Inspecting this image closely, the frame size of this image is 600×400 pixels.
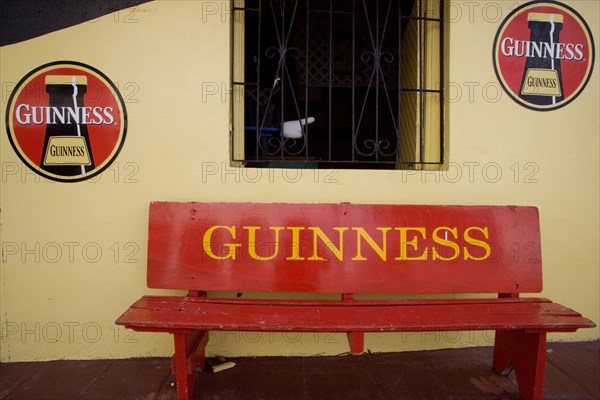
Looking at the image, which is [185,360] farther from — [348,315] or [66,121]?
[66,121]

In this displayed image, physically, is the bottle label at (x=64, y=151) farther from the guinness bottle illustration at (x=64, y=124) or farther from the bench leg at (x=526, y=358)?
the bench leg at (x=526, y=358)

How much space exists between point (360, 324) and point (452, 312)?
0.57 meters

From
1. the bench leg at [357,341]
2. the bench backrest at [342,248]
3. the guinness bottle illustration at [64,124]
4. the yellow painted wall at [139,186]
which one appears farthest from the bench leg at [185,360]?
the guinness bottle illustration at [64,124]

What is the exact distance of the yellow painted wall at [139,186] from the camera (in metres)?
2.63

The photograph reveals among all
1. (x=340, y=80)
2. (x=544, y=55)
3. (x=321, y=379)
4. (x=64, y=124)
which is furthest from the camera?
(x=340, y=80)

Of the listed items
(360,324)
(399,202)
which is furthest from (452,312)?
(399,202)

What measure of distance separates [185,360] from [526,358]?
6.39 feet

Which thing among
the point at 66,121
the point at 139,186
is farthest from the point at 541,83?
the point at 66,121

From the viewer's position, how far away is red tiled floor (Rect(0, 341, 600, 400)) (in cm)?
229

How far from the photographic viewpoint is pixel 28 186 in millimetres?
2623

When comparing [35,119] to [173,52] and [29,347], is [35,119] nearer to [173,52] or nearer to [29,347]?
[173,52]

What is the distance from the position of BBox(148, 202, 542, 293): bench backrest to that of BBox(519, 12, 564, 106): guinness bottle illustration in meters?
1.05

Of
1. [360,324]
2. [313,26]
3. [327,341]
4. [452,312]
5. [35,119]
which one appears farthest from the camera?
[313,26]

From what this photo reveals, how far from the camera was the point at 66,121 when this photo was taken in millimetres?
2627
